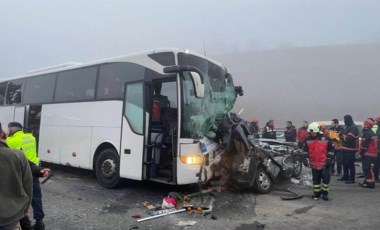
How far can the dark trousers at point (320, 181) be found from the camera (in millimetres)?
7297

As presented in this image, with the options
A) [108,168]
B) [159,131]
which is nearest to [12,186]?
[159,131]

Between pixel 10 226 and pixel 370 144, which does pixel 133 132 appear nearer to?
pixel 10 226

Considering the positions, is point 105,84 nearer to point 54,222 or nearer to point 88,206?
point 88,206

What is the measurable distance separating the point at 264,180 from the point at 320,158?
1.31m

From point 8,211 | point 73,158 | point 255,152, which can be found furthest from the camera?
point 73,158

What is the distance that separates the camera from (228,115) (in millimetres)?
7574

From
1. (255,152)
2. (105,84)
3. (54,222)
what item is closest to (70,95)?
(105,84)

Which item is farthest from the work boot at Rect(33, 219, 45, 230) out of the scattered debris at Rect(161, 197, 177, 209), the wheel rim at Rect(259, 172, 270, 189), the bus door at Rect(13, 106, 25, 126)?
the bus door at Rect(13, 106, 25, 126)

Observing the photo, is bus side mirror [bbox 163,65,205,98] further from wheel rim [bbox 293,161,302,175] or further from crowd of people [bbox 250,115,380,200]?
wheel rim [bbox 293,161,302,175]

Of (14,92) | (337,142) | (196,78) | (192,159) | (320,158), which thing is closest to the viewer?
(196,78)

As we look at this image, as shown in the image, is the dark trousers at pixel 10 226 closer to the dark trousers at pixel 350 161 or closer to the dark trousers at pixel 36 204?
the dark trousers at pixel 36 204

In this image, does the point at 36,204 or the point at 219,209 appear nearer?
the point at 36,204

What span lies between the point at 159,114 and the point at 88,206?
226 centimetres

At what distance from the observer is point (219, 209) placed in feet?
21.0
